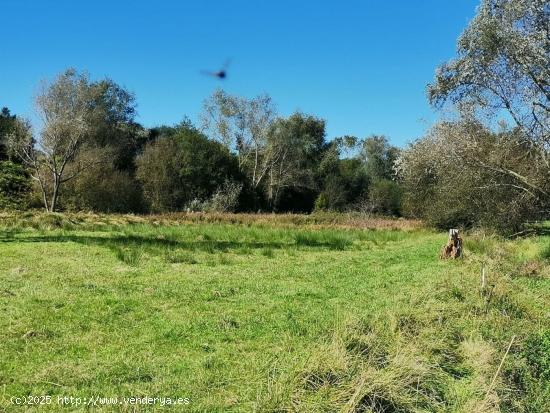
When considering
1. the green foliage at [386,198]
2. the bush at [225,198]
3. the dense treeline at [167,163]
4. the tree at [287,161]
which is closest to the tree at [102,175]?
the dense treeline at [167,163]

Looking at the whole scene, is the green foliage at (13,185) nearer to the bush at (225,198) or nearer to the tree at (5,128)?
the tree at (5,128)

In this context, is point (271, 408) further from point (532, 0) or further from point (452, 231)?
point (532, 0)

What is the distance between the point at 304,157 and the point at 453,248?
119ft

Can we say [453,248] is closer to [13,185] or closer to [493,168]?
[493,168]

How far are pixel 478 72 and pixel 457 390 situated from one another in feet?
38.3

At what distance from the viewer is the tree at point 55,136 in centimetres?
2780

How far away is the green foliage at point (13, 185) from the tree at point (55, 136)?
2.13 ft

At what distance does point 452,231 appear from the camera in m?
13.0

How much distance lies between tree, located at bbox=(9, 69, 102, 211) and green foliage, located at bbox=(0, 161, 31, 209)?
65 cm

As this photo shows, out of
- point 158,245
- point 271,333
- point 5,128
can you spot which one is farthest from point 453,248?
point 5,128

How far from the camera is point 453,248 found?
13.2 meters

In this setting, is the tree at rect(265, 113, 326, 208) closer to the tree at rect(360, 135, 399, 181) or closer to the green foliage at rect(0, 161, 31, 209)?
the tree at rect(360, 135, 399, 181)

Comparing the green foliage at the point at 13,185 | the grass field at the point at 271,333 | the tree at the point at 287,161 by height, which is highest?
the tree at the point at 287,161

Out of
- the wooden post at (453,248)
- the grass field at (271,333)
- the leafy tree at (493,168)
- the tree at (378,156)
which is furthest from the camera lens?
the tree at (378,156)
